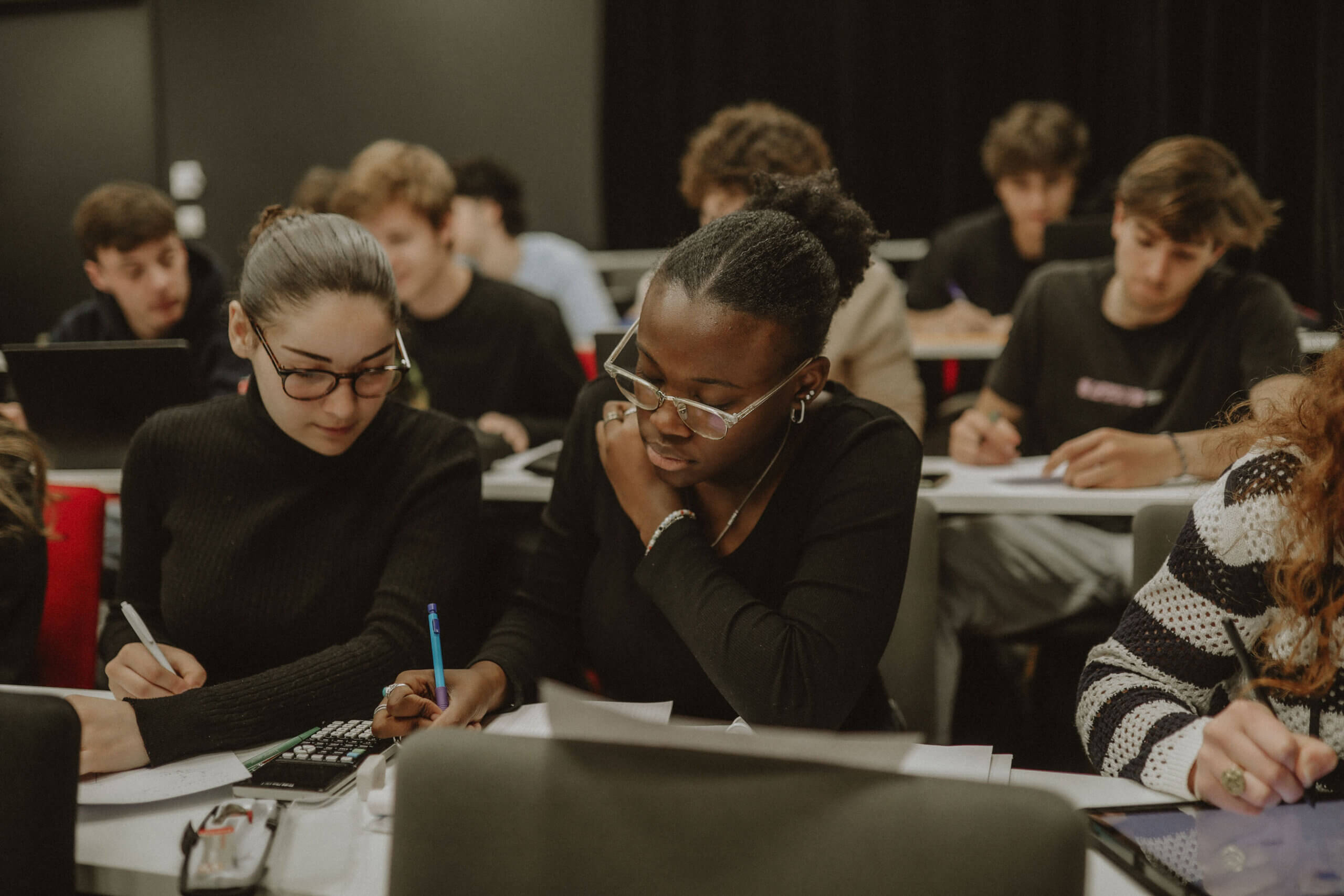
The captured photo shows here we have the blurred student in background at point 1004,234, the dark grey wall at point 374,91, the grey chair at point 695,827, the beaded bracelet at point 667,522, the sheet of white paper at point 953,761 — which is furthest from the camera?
the dark grey wall at point 374,91

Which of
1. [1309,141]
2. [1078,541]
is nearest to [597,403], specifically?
[1078,541]

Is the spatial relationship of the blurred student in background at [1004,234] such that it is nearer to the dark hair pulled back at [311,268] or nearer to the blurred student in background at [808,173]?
the blurred student in background at [808,173]

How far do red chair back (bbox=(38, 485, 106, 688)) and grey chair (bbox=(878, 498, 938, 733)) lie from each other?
1141 mm

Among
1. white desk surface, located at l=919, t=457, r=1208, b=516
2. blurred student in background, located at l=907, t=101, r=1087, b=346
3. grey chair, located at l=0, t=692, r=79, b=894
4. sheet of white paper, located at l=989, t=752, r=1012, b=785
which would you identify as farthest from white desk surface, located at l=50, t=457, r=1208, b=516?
blurred student in background, located at l=907, t=101, r=1087, b=346

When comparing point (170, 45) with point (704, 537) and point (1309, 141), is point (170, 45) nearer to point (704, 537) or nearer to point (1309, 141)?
point (1309, 141)

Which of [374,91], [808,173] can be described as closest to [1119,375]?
[808,173]

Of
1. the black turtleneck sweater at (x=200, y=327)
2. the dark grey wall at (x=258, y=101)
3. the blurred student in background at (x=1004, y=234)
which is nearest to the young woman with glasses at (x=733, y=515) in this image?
the black turtleneck sweater at (x=200, y=327)

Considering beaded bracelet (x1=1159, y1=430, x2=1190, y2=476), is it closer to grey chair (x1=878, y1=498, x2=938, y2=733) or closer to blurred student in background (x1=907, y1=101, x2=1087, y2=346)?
grey chair (x1=878, y1=498, x2=938, y2=733)

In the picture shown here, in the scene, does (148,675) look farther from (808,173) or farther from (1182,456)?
(1182,456)

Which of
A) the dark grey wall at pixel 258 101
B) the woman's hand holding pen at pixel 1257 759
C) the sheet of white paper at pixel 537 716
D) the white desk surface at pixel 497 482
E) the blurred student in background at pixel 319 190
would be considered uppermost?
the dark grey wall at pixel 258 101

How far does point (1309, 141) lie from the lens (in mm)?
Answer: 4426

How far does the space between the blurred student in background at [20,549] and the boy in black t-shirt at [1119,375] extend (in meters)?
1.60

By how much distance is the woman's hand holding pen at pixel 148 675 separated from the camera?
129cm

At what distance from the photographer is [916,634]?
1.52m
